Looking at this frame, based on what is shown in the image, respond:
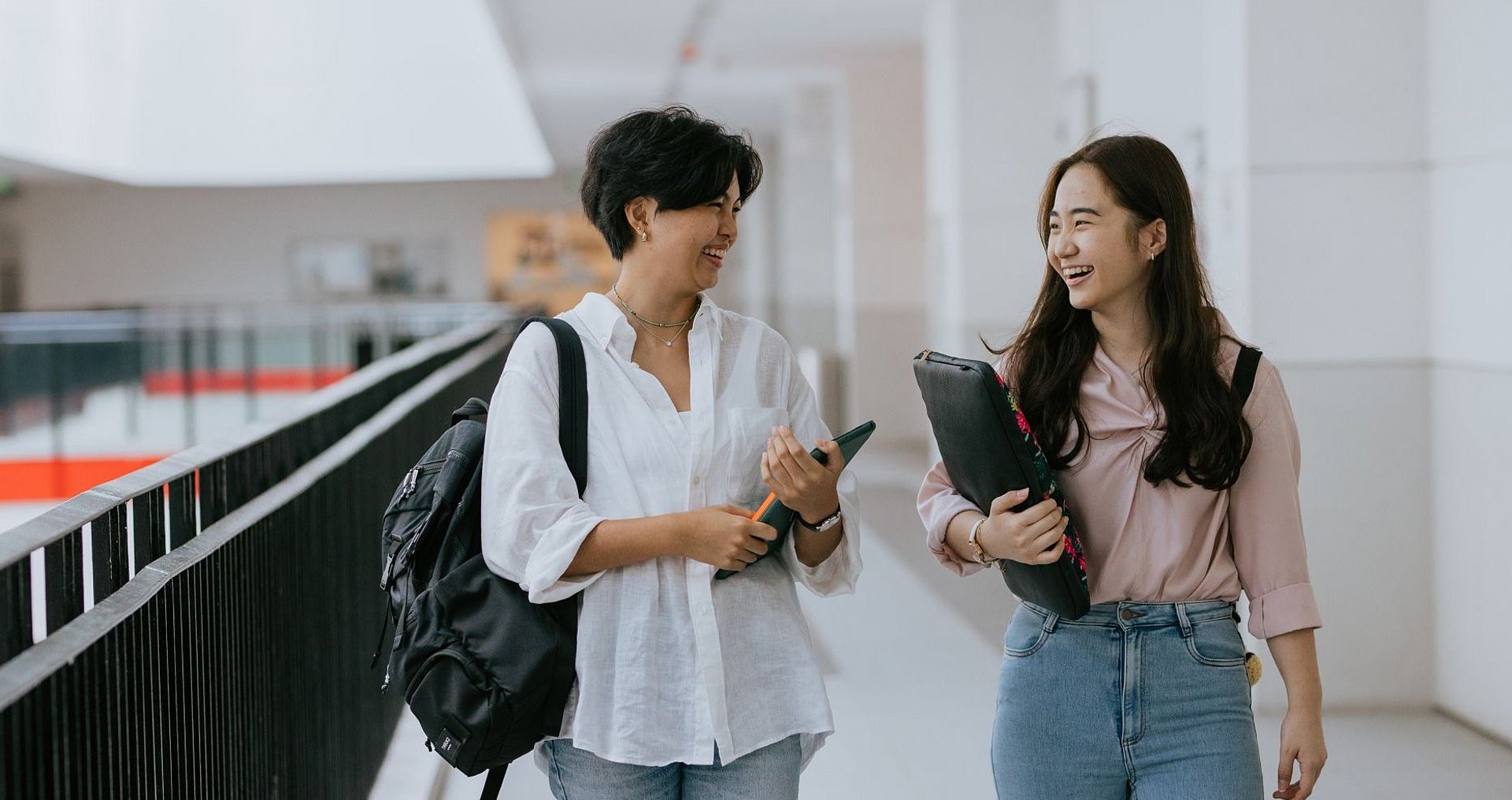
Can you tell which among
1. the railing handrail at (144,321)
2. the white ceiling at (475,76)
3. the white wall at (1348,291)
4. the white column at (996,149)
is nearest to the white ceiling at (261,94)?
the white ceiling at (475,76)

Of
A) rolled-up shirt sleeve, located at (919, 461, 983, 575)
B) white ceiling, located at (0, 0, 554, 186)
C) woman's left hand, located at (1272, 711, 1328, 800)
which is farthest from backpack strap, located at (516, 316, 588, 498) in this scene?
white ceiling, located at (0, 0, 554, 186)

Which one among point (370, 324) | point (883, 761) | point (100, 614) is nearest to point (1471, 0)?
point (883, 761)

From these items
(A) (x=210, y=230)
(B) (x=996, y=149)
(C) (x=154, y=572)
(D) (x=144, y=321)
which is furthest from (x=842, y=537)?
(A) (x=210, y=230)

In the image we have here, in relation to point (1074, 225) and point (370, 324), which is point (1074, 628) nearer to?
point (1074, 225)

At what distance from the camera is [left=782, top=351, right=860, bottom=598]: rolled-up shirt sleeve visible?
6.25 ft

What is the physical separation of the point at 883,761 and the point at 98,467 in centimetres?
907

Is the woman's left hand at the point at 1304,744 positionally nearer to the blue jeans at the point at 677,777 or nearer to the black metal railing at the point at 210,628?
the blue jeans at the point at 677,777

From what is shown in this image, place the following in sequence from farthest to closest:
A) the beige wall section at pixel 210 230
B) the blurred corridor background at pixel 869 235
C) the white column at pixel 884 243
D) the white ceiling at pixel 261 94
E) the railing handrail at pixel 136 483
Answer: the beige wall section at pixel 210 230 → the white ceiling at pixel 261 94 → the white column at pixel 884 243 → the blurred corridor background at pixel 869 235 → the railing handrail at pixel 136 483

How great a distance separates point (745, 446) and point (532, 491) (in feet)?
0.91

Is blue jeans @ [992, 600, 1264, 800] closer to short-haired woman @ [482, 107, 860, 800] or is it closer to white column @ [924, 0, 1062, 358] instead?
short-haired woman @ [482, 107, 860, 800]

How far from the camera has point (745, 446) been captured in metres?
1.85

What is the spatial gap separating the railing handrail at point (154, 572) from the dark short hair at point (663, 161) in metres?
0.76

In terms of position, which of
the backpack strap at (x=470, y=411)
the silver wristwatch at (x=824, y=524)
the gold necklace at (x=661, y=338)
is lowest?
the silver wristwatch at (x=824, y=524)

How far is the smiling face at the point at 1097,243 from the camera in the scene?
186 cm
